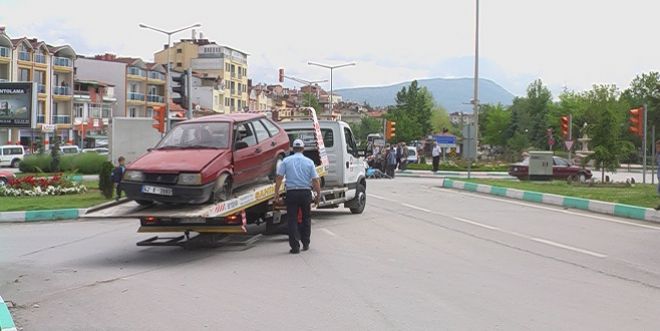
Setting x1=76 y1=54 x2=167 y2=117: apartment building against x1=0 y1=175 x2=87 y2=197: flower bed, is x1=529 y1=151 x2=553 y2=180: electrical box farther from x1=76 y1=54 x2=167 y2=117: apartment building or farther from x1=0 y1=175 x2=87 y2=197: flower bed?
x1=76 y1=54 x2=167 y2=117: apartment building

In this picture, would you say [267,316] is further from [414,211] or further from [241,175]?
[414,211]

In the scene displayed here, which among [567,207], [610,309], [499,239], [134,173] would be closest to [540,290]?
[610,309]

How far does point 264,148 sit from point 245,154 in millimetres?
896

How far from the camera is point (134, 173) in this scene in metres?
11.2

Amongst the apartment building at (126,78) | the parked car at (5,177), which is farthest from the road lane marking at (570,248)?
the apartment building at (126,78)

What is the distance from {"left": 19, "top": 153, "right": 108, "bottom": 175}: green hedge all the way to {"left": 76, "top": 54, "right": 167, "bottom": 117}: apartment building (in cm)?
5244

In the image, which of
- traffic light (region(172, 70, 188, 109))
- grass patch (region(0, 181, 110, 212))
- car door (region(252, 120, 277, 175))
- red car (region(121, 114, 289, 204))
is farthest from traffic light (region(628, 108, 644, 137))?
grass patch (region(0, 181, 110, 212))

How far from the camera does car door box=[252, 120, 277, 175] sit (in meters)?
13.2

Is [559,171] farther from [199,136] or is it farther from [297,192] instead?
[199,136]

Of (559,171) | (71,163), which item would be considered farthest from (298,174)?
(71,163)

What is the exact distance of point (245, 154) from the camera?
12.5m

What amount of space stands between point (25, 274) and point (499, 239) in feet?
26.7

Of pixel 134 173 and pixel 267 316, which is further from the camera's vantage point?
pixel 134 173

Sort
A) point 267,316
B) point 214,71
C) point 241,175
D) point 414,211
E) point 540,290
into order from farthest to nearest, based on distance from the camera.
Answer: point 214,71
point 414,211
point 241,175
point 540,290
point 267,316
